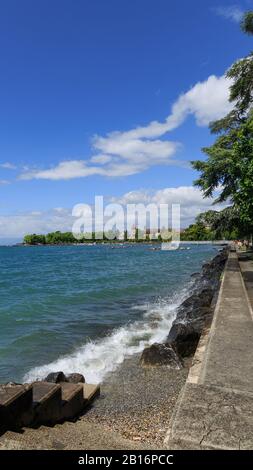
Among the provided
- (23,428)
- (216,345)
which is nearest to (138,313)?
(216,345)

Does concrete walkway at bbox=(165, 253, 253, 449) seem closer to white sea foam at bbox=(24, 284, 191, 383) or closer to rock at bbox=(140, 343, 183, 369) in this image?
rock at bbox=(140, 343, 183, 369)

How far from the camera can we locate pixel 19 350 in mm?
9562

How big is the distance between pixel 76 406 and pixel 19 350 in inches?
210

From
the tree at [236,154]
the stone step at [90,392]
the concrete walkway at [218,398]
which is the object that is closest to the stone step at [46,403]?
the stone step at [90,392]

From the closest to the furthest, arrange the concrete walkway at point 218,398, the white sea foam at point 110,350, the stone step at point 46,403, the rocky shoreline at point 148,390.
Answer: the concrete walkway at point 218,398
the stone step at point 46,403
the rocky shoreline at point 148,390
the white sea foam at point 110,350

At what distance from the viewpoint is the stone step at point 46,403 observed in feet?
12.2

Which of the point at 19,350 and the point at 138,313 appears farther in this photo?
the point at 138,313

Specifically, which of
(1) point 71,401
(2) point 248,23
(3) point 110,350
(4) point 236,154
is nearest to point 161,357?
(3) point 110,350

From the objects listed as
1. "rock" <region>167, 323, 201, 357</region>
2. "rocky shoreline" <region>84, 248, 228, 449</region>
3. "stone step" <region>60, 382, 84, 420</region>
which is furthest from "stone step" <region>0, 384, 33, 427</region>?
"rock" <region>167, 323, 201, 357</region>

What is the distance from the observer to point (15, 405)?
11.0ft

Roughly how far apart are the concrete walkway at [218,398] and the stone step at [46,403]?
133 centimetres

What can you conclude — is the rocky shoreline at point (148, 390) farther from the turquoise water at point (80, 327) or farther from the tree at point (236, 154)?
the tree at point (236, 154)

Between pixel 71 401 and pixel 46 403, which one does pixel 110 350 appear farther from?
pixel 46 403
